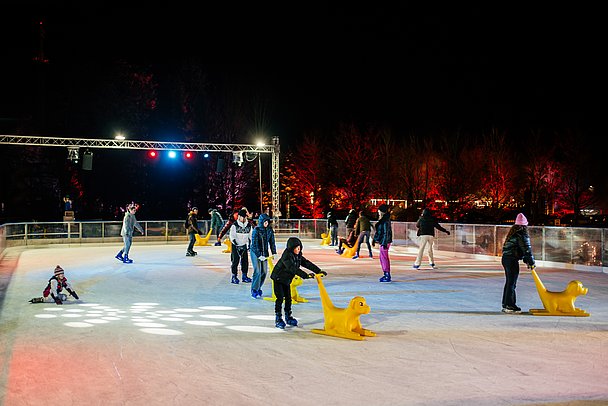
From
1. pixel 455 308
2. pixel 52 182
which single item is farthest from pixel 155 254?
pixel 52 182

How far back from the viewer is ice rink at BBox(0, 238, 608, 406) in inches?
234

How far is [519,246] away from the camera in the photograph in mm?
10750

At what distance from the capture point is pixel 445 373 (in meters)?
6.69

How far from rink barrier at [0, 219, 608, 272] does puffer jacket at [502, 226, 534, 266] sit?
861cm

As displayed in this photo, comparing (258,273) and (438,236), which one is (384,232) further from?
(438,236)

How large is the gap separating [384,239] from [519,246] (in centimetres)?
507

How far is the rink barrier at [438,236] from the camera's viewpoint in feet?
61.9

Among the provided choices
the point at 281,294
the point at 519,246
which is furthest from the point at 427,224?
the point at 281,294

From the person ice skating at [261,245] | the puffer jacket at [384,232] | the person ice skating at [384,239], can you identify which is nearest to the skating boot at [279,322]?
the person ice skating at [261,245]

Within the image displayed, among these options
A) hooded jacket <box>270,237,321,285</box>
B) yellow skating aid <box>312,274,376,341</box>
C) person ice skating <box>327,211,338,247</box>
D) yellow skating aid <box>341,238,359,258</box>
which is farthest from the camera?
person ice skating <box>327,211,338,247</box>

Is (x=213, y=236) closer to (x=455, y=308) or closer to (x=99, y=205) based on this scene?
(x=99, y=205)

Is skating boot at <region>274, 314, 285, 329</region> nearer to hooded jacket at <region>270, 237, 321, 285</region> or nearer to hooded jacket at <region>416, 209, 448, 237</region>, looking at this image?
hooded jacket at <region>270, 237, 321, 285</region>

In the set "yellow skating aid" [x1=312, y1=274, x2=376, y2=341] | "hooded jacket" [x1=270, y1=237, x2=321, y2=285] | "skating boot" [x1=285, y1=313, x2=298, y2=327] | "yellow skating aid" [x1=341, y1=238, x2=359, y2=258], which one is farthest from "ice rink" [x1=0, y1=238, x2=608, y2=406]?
"yellow skating aid" [x1=341, y1=238, x2=359, y2=258]

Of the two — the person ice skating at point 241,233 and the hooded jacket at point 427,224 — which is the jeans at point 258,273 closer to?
the person ice skating at point 241,233
